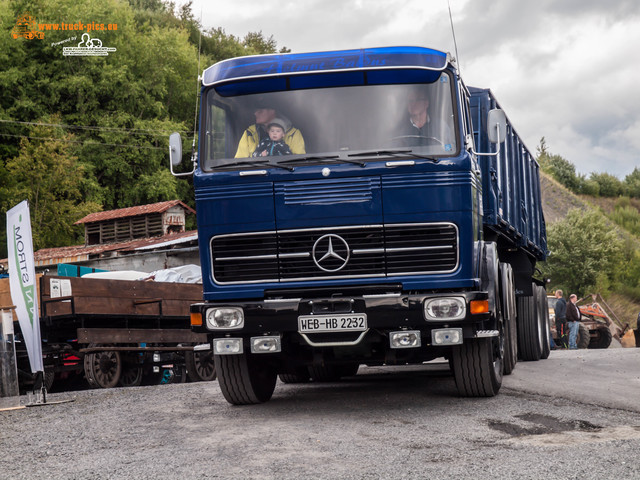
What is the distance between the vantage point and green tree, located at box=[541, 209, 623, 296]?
168 feet

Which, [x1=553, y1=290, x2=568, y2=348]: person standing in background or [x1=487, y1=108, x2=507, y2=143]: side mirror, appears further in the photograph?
[x1=553, y1=290, x2=568, y2=348]: person standing in background

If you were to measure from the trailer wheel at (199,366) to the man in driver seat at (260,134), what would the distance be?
908 centimetres

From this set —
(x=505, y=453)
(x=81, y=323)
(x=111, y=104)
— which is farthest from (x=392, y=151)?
(x=111, y=104)

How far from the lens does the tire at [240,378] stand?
8.17 meters

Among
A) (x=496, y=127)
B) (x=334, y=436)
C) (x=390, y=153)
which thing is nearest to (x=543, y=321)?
(x=496, y=127)

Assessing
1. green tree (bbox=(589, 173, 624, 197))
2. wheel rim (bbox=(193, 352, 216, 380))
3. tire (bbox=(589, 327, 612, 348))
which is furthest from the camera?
green tree (bbox=(589, 173, 624, 197))

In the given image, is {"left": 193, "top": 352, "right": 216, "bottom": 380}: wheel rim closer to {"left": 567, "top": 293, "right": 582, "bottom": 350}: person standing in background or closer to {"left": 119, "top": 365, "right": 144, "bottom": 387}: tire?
{"left": 119, "top": 365, "right": 144, "bottom": 387}: tire

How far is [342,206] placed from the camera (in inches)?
284

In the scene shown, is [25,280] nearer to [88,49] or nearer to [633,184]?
[88,49]

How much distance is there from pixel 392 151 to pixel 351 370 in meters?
5.17

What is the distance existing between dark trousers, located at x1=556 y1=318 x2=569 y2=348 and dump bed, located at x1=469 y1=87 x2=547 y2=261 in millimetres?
8829

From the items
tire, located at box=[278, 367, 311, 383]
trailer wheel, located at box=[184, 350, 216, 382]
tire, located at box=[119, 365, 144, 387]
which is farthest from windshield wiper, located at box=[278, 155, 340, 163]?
trailer wheel, located at box=[184, 350, 216, 382]

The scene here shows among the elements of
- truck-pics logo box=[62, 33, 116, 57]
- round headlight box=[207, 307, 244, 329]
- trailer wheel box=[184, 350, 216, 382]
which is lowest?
trailer wheel box=[184, 350, 216, 382]

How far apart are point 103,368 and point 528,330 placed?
7024mm
